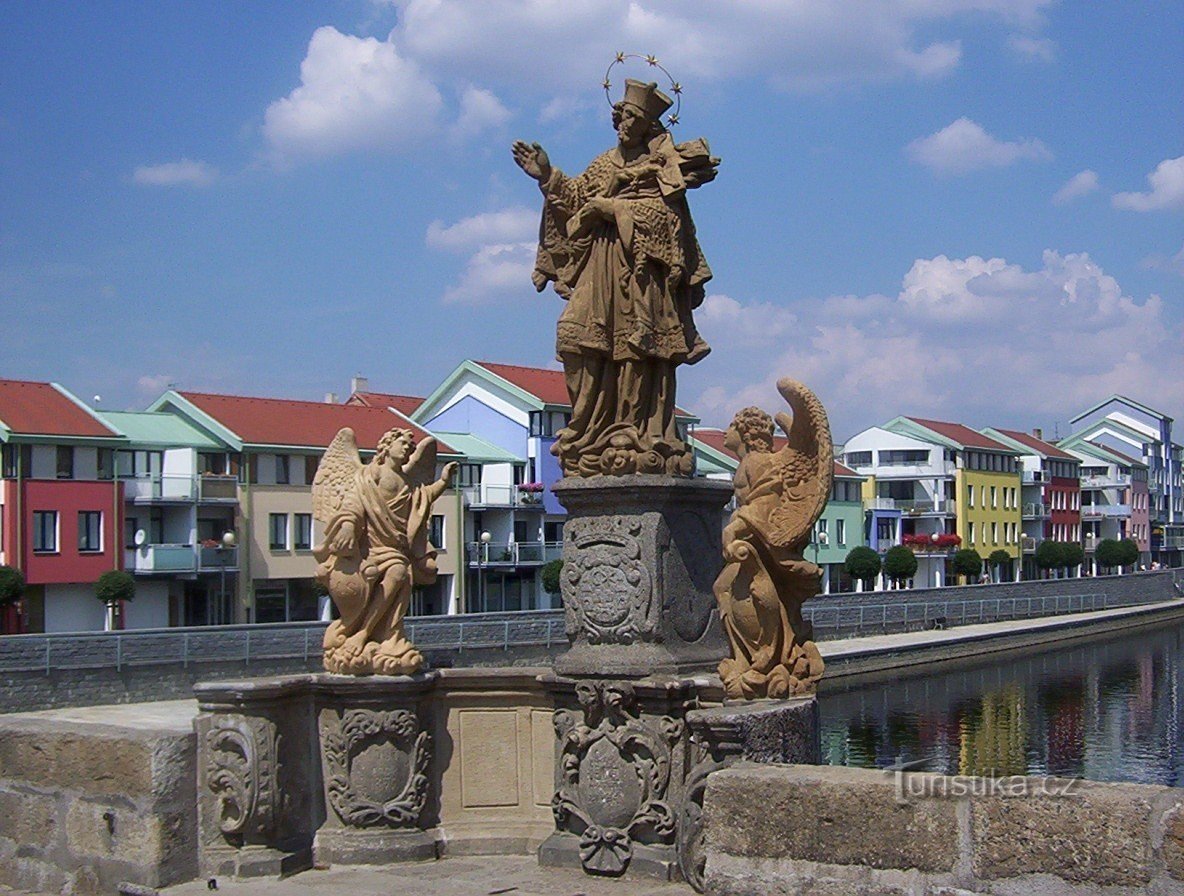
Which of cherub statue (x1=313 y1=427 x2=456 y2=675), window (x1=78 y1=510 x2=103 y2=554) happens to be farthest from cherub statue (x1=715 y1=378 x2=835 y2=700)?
window (x1=78 y1=510 x2=103 y2=554)

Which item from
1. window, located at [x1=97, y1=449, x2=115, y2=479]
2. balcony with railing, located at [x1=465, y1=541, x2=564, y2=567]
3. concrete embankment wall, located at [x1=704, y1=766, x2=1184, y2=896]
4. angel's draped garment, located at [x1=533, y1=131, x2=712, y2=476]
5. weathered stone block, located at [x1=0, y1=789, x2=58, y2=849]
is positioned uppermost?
window, located at [x1=97, y1=449, x2=115, y2=479]

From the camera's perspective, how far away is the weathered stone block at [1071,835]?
5.08m

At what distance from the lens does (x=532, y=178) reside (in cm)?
980

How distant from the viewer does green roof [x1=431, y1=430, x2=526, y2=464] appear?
196 feet

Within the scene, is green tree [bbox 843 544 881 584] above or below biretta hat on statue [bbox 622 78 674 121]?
below

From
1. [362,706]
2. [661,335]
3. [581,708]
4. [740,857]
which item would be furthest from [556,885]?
[661,335]

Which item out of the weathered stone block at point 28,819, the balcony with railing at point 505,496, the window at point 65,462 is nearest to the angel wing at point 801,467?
the weathered stone block at point 28,819

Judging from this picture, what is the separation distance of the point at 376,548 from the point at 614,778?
199cm

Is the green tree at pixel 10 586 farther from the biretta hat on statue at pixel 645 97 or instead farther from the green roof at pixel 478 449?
the biretta hat on statue at pixel 645 97

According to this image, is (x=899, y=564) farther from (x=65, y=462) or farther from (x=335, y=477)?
(x=335, y=477)

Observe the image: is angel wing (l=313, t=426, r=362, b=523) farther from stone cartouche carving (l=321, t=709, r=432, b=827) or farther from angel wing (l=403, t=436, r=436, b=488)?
stone cartouche carving (l=321, t=709, r=432, b=827)

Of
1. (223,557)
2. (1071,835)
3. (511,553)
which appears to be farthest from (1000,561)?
(1071,835)

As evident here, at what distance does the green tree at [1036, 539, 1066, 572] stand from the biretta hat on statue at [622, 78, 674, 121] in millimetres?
83946

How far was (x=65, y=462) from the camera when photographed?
4838 centimetres
